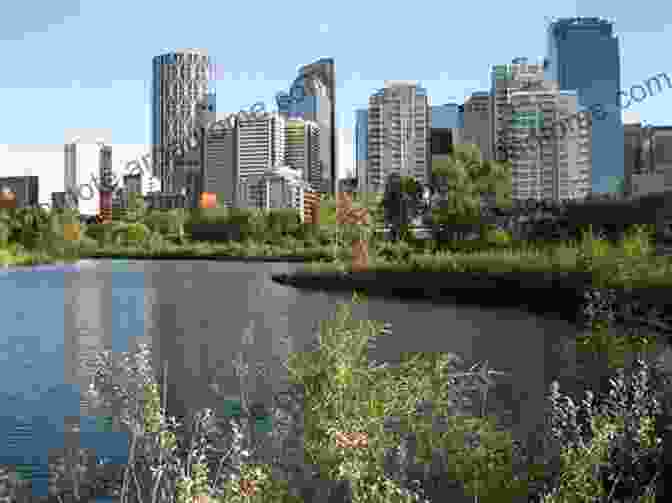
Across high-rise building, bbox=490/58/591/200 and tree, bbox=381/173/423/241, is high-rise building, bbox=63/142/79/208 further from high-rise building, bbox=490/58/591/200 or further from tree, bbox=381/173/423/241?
tree, bbox=381/173/423/241

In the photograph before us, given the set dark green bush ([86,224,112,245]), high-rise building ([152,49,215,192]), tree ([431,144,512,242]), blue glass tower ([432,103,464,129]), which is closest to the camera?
tree ([431,144,512,242])

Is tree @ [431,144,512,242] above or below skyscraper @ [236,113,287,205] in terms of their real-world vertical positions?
below

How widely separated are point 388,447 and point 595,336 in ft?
10.6

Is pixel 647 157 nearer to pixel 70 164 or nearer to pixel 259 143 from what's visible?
pixel 259 143

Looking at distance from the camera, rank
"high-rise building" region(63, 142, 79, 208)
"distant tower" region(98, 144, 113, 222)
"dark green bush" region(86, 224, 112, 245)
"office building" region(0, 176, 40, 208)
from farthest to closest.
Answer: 1. "office building" region(0, 176, 40, 208)
2. "high-rise building" region(63, 142, 79, 208)
3. "distant tower" region(98, 144, 113, 222)
4. "dark green bush" region(86, 224, 112, 245)

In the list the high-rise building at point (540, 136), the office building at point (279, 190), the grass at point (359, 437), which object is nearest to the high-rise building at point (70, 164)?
the office building at point (279, 190)

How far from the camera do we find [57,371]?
7.80m

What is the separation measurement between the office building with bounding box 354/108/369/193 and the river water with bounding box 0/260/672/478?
5683 cm

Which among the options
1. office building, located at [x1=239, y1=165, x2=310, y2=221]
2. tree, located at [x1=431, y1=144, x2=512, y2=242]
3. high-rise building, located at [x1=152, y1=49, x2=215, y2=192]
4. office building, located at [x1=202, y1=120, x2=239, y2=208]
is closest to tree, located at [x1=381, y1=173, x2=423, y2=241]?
tree, located at [x1=431, y1=144, x2=512, y2=242]

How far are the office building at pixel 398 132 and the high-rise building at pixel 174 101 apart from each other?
3767 centimetres

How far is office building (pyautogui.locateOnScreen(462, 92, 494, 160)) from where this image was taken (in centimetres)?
7150

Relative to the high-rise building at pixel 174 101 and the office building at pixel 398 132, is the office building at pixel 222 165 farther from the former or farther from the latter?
the office building at pixel 398 132

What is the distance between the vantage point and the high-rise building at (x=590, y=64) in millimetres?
125312

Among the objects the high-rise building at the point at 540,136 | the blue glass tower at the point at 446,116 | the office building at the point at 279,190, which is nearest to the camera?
the high-rise building at the point at 540,136
